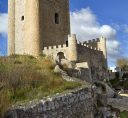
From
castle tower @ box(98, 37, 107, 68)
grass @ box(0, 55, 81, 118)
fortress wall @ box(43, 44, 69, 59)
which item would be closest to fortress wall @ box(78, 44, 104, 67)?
castle tower @ box(98, 37, 107, 68)

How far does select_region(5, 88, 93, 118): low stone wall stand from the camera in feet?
39.2

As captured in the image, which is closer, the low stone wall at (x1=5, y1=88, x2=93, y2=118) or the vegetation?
the low stone wall at (x1=5, y1=88, x2=93, y2=118)

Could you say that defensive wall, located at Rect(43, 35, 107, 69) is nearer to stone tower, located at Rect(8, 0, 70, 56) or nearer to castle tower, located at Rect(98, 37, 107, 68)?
stone tower, located at Rect(8, 0, 70, 56)

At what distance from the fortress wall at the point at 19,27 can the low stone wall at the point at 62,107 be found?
26.7m

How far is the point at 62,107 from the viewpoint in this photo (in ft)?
45.2

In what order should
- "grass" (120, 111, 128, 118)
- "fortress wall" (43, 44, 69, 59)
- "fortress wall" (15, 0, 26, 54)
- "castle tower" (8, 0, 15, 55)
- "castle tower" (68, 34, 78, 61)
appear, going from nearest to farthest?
"grass" (120, 111, 128, 118), "castle tower" (68, 34, 78, 61), "fortress wall" (43, 44, 69, 59), "fortress wall" (15, 0, 26, 54), "castle tower" (8, 0, 15, 55)

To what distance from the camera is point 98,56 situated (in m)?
45.0

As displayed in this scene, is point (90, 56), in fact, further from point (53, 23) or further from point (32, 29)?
point (32, 29)

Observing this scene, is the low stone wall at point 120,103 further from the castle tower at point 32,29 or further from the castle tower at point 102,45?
the castle tower at point 102,45

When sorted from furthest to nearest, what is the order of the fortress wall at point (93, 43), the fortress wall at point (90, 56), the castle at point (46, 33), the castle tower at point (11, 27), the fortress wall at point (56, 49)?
1. the fortress wall at point (93, 43)
2. the castle tower at point (11, 27)
3. the fortress wall at point (90, 56)
4. the castle at point (46, 33)
5. the fortress wall at point (56, 49)

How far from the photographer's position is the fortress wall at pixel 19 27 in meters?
42.6

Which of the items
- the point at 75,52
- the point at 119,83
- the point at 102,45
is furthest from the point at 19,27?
the point at 119,83

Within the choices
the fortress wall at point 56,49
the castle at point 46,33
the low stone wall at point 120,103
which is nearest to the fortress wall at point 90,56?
the castle at point 46,33

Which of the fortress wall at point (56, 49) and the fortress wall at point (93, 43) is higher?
the fortress wall at point (93, 43)
